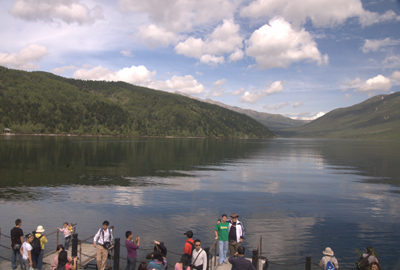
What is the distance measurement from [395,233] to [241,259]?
896 inches

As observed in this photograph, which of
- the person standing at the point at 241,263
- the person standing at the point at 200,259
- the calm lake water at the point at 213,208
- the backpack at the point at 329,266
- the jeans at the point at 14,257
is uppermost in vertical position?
the person standing at the point at 241,263

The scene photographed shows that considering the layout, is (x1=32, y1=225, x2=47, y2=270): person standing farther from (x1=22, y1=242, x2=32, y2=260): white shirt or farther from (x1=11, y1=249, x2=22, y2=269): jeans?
(x1=11, y1=249, x2=22, y2=269): jeans

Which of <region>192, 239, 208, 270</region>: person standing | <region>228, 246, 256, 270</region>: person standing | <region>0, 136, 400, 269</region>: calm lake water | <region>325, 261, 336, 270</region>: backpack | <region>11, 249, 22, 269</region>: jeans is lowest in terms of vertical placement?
<region>0, 136, 400, 269</region>: calm lake water

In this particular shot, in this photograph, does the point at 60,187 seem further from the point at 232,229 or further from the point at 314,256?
the point at 314,256

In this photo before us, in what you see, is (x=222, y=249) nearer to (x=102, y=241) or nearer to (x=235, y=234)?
(x=235, y=234)

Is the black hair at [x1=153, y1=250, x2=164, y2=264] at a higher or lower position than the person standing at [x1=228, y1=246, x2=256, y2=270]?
lower

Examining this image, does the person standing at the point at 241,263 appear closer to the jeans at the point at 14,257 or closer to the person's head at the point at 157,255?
the person's head at the point at 157,255

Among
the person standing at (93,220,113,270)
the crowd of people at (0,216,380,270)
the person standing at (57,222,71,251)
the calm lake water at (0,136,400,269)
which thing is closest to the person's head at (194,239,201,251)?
the crowd of people at (0,216,380,270)

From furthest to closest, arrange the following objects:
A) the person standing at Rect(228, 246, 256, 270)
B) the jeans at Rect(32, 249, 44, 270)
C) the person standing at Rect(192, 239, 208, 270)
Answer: the jeans at Rect(32, 249, 44, 270) → the person standing at Rect(192, 239, 208, 270) → the person standing at Rect(228, 246, 256, 270)

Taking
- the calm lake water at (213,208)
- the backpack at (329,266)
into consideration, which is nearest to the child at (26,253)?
the calm lake water at (213,208)

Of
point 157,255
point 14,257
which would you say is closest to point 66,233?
point 14,257

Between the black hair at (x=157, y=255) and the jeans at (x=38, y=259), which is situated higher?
the black hair at (x=157, y=255)

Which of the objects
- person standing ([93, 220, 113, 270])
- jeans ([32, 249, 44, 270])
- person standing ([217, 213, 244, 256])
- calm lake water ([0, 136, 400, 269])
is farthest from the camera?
calm lake water ([0, 136, 400, 269])

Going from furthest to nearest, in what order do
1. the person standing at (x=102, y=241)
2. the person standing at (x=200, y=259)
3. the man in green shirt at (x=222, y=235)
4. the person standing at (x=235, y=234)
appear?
the person standing at (x=235, y=234) < the man in green shirt at (x=222, y=235) < the person standing at (x=102, y=241) < the person standing at (x=200, y=259)
